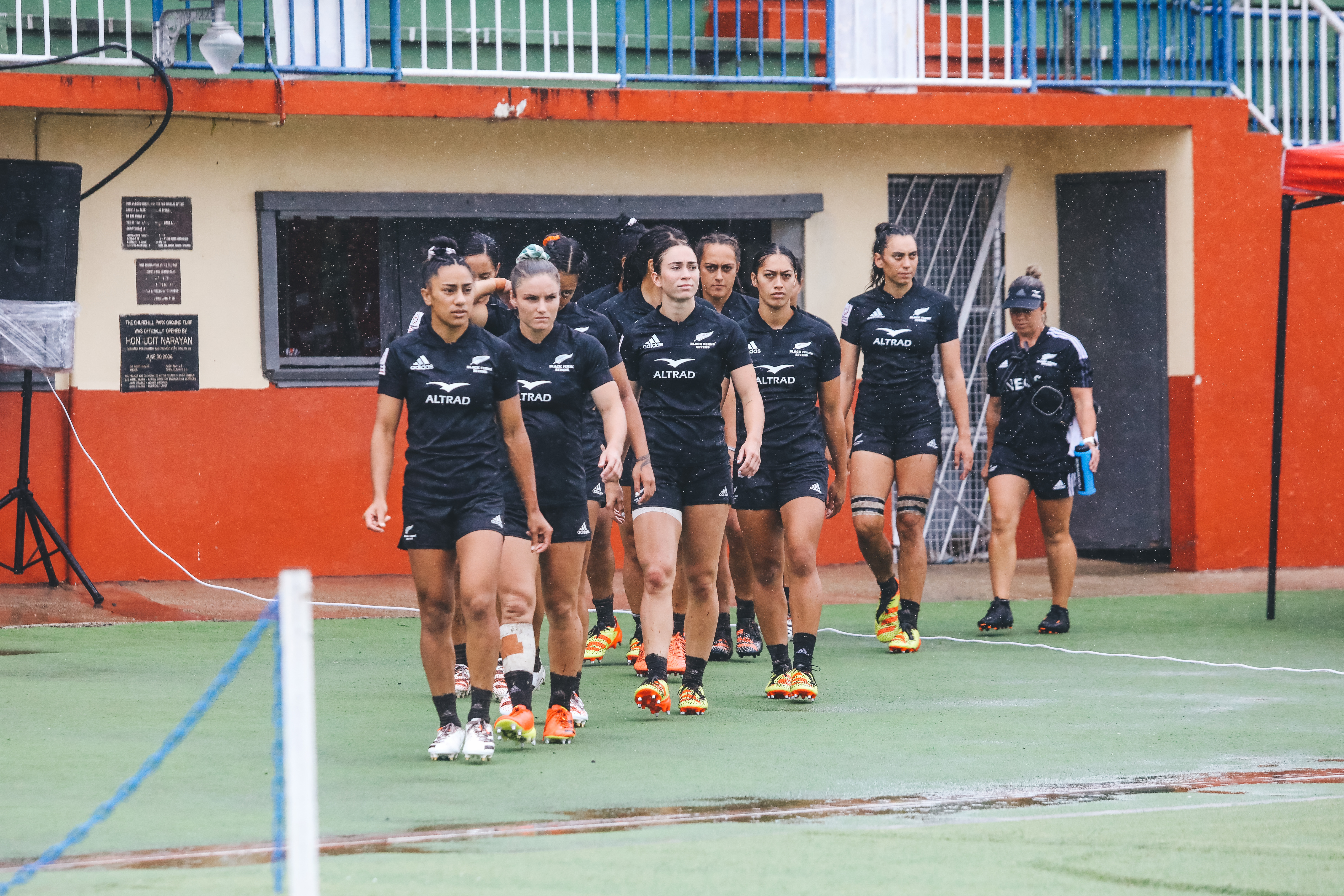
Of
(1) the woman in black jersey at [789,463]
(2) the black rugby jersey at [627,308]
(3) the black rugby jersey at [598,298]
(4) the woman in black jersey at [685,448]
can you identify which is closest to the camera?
(4) the woman in black jersey at [685,448]

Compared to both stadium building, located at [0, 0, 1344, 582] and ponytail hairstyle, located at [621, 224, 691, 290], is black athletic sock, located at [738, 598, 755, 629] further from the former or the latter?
stadium building, located at [0, 0, 1344, 582]

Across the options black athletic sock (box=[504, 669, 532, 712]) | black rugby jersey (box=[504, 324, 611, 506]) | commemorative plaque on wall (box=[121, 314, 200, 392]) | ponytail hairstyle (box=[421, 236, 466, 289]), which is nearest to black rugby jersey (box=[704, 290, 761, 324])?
black rugby jersey (box=[504, 324, 611, 506])

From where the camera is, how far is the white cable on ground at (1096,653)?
9305 mm

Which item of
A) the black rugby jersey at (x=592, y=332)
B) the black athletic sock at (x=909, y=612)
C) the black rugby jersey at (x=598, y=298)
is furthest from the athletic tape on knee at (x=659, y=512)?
the black athletic sock at (x=909, y=612)

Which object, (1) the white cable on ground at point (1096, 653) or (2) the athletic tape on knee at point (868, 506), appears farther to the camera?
(2) the athletic tape on knee at point (868, 506)

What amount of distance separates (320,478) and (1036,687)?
6.35 m

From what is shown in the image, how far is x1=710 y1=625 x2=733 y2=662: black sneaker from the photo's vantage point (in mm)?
9797

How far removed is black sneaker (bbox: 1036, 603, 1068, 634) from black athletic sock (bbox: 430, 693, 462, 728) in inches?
195

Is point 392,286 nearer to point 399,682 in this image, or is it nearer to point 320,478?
point 320,478

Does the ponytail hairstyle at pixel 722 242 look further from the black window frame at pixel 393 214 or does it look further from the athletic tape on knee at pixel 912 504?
the black window frame at pixel 393 214

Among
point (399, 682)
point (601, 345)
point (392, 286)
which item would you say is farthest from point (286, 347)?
point (601, 345)

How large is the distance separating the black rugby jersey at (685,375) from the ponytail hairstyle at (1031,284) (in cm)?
338

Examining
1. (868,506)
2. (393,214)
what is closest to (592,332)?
(868,506)

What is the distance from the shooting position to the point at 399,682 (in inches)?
349
